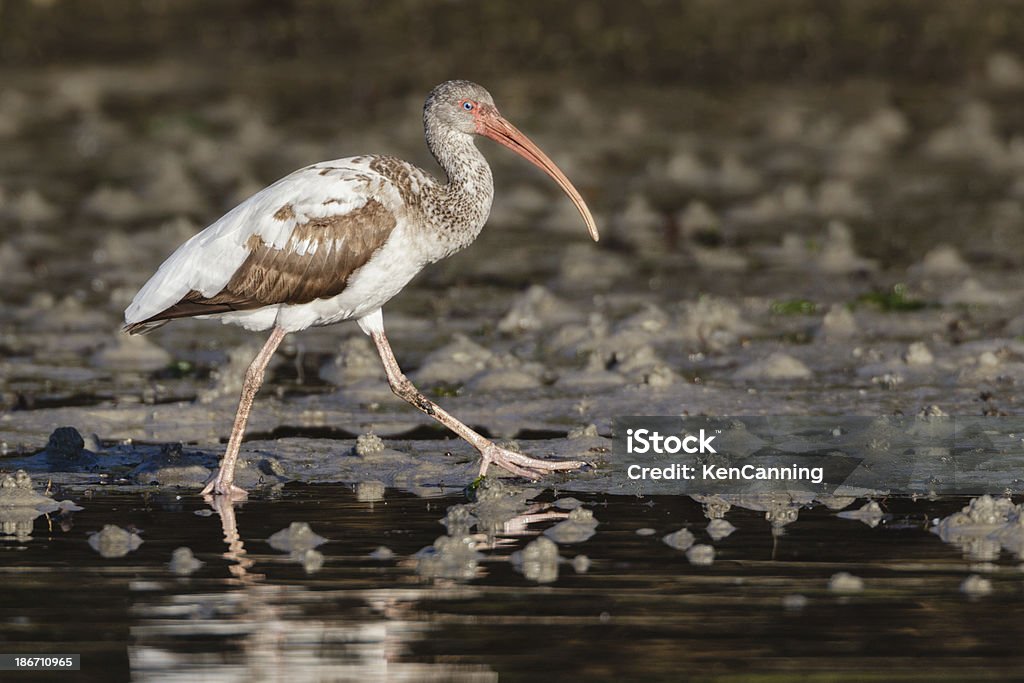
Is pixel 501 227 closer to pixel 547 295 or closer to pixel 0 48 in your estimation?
pixel 547 295

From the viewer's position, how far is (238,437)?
1037 cm

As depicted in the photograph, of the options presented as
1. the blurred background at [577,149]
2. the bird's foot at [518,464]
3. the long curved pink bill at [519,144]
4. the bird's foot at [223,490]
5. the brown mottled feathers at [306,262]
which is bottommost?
the bird's foot at [223,490]

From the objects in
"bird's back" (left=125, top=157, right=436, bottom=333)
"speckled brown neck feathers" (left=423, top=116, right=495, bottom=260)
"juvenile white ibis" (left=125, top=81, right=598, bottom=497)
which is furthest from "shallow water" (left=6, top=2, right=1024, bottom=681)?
"speckled brown neck feathers" (left=423, top=116, right=495, bottom=260)

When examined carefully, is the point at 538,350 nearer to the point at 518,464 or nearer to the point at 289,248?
the point at 518,464

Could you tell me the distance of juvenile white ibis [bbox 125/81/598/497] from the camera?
10.5m

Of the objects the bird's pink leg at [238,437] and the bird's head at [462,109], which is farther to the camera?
the bird's head at [462,109]

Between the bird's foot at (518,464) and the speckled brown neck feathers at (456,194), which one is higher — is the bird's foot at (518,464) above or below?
below

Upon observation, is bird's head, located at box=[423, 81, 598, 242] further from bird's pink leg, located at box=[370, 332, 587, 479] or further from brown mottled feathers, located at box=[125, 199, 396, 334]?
bird's pink leg, located at box=[370, 332, 587, 479]

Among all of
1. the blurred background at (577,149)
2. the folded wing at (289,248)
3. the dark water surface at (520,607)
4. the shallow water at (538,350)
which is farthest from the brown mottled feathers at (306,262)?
the blurred background at (577,149)

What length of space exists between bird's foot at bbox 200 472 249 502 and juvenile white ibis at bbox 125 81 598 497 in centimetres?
12

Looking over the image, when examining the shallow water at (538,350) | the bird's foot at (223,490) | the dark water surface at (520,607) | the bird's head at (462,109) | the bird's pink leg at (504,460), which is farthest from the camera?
the bird's head at (462,109)

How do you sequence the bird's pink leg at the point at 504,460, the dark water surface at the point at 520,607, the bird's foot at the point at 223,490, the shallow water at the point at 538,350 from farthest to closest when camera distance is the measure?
1. the bird's pink leg at the point at 504,460
2. the bird's foot at the point at 223,490
3. the shallow water at the point at 538,350
4. the dark water surface at the point at 520,607

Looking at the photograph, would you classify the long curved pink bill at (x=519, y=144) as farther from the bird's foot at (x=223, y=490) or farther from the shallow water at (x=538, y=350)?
the bird's foot at (x=223, y=490)

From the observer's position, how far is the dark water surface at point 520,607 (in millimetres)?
6945
